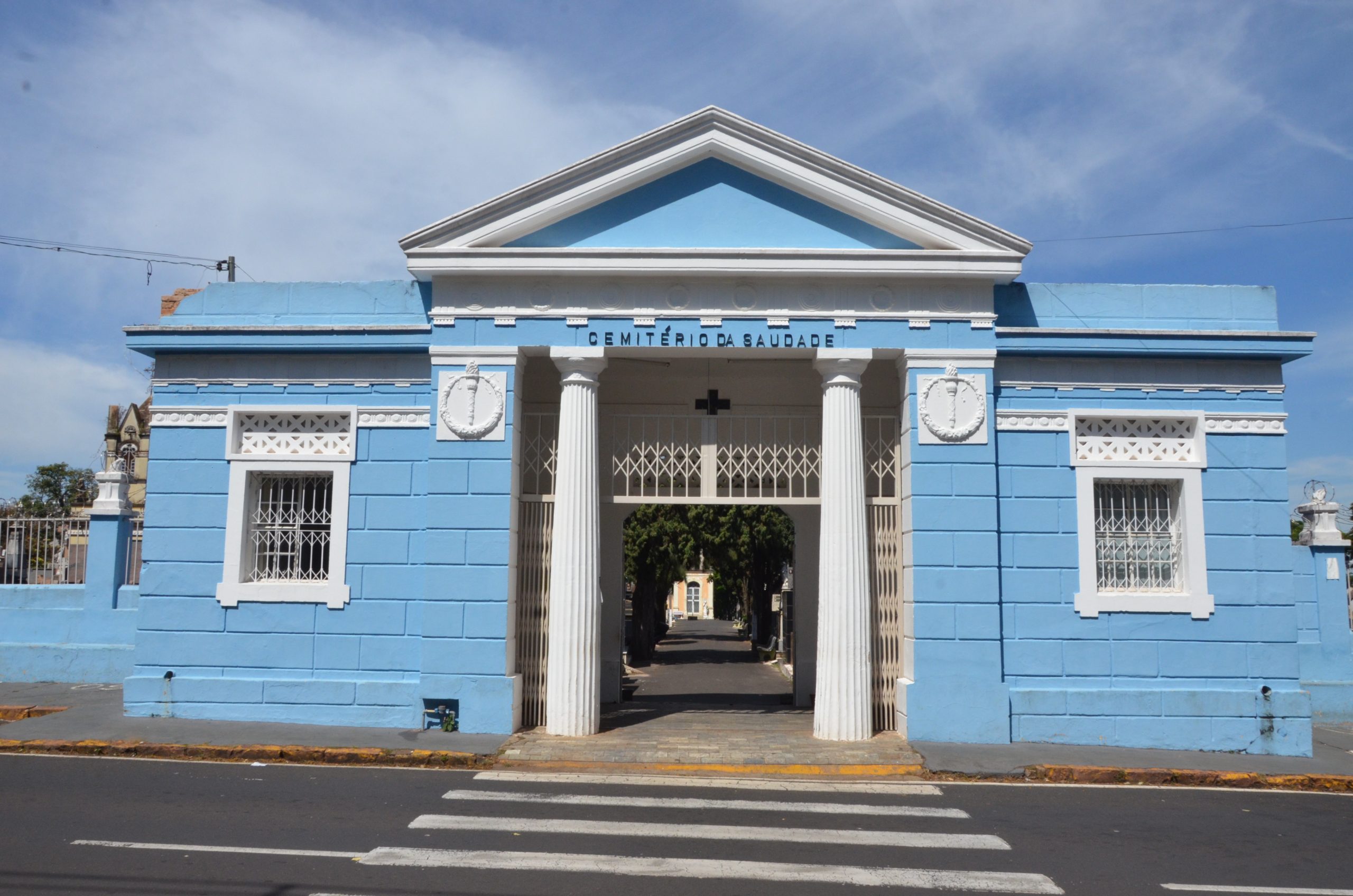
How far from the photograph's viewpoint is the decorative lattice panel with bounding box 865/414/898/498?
11023 millimetres

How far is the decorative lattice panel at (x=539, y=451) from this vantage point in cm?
1115

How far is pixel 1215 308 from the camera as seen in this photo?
427 inches

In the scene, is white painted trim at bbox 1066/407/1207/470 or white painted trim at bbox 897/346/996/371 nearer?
white painted trim at bbox 897/346/996/371

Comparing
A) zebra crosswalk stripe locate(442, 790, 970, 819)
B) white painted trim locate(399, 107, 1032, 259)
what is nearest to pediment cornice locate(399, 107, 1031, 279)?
white painted trim locate(399, 107, 1032, 259)

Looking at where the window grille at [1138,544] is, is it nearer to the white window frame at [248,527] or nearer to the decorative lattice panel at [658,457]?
the decorative lattice panel at [658,457]

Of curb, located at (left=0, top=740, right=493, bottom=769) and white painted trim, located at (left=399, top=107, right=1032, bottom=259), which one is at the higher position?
white painted trim, located at (left=399, top=107, right=1032, bottom=259)

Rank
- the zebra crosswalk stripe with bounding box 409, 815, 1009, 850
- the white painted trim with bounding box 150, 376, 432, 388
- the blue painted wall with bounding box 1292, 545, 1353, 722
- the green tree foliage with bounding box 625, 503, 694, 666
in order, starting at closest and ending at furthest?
1. the zebra crosswalk stripe with bounding box 409, 815, 1009, 850
2. the white painted trim with bounding box 150, 376, 432, 388
3. the blue painted wall with bounding box 1292, 545, 1353, 722
4. the green tree foliage with bounding box 625, 503, 694, 666

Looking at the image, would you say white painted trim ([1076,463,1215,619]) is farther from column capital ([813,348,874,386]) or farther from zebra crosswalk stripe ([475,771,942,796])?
zebra crosswalk stripe ([475,771,942,796])

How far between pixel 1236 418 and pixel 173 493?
11321 mm

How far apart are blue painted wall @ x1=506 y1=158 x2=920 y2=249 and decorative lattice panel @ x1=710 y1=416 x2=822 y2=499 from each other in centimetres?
195

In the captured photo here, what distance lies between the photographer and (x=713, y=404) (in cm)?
1159

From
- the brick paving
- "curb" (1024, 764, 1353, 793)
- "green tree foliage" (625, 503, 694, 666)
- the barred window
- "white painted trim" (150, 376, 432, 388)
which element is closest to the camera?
"curb" (1024, 764, 1353, 793)

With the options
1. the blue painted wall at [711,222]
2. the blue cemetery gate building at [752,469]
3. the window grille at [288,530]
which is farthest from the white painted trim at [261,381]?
the blue painted wall at [711,222]

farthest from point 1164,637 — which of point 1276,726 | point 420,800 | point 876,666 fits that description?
point 420,800
